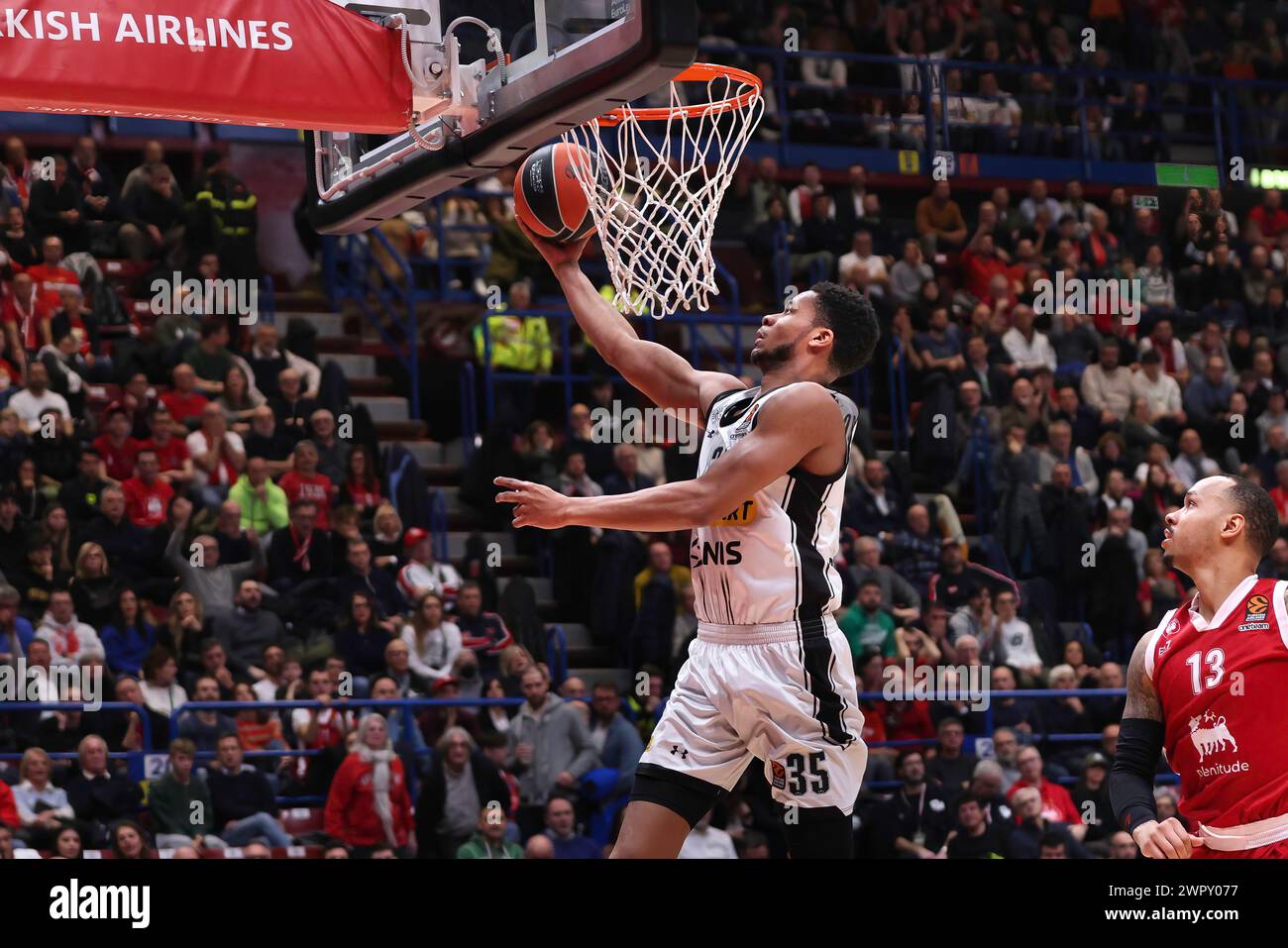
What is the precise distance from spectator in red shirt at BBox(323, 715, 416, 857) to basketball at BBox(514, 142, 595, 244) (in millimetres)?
4770

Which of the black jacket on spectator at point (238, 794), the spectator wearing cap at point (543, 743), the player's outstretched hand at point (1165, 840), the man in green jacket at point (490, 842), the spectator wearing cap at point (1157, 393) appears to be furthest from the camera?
the spectator wearing cap at point (1157, 393)

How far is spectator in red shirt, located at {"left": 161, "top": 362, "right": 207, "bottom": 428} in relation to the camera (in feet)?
35.5

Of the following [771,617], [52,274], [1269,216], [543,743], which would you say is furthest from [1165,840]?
[1269,216]

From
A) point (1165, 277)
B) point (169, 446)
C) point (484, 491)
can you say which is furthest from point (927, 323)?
point (169, 446)

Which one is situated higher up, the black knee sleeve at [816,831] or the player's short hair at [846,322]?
the player's short hair at [846,322]

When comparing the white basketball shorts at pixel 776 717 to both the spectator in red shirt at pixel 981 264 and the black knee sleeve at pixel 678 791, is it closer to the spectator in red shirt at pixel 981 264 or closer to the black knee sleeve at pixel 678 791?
the black knee sleeve at pixel 678 791

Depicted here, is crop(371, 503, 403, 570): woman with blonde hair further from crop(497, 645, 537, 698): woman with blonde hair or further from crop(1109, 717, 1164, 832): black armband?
crop(1109, 717, 1164, 832): black armband

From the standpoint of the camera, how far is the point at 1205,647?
A: 456 cm

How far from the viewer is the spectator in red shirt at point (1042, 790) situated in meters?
10.4

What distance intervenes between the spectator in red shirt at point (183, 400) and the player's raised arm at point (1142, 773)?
24.3 feet

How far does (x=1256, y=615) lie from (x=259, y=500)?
7208mm

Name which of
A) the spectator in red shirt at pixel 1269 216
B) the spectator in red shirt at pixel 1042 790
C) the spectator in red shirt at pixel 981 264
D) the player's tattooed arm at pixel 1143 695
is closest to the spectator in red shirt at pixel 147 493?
the spectator in red shirt at pixel 1042 790

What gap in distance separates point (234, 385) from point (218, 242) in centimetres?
121

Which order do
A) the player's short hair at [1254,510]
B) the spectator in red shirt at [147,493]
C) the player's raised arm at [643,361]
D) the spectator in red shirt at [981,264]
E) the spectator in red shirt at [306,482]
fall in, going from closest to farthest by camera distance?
the player's short hair at [1254,510] → the player's raised arm at [643,361] → the spectator in red shirt at [147,493] → the spectator in red shirt at [306,482] → the spectator in red shirt at [981,264]
